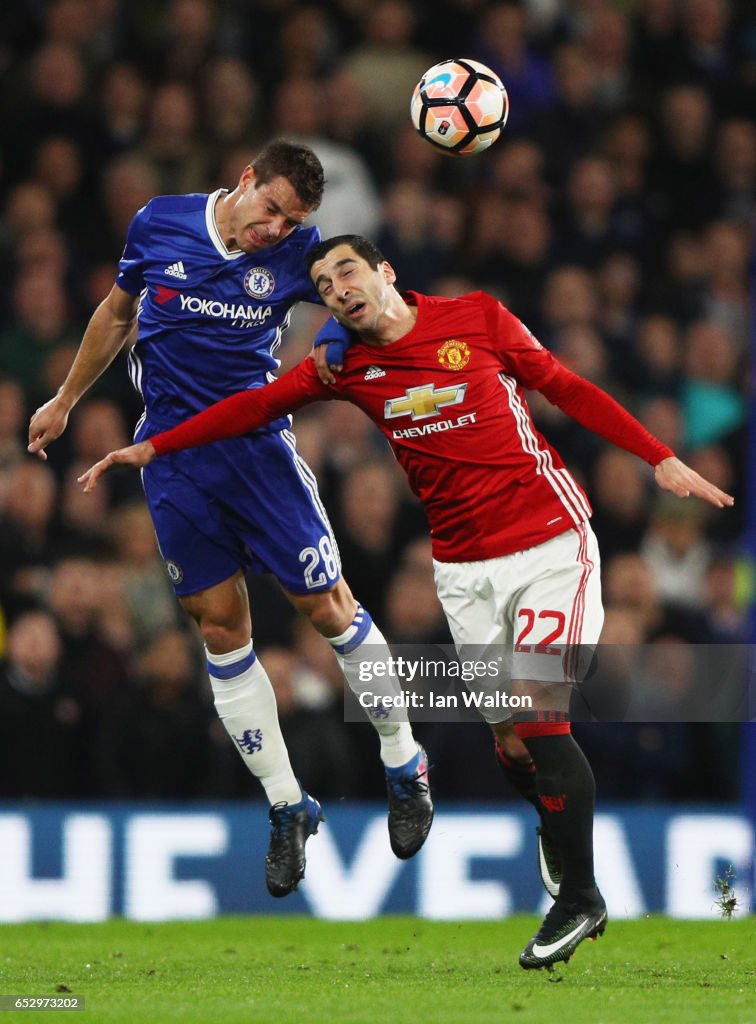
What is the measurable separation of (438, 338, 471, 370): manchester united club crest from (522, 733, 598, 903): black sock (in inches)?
54.2

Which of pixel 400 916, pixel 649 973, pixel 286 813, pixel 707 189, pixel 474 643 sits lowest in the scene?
pixel 400 916

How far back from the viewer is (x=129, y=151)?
38.8ft

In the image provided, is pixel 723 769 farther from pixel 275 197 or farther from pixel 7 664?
pixel 275 197

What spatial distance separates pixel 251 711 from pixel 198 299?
1678mm

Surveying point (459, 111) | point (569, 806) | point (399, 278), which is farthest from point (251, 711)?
point (399, 278)

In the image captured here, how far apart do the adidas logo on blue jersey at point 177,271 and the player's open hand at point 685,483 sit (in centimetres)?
194

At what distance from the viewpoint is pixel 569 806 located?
21.7 feet

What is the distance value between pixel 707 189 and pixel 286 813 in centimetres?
734

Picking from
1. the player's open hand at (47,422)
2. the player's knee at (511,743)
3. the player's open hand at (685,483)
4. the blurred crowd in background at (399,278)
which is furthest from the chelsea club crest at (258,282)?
the blurred crowd in background at (399,278)

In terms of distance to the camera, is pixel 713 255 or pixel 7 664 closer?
pixel 7 664

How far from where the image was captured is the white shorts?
6648 mm

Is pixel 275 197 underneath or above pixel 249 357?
above

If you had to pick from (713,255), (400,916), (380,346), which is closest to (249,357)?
(380,346)

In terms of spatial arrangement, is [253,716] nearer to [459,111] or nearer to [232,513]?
[232,513]
